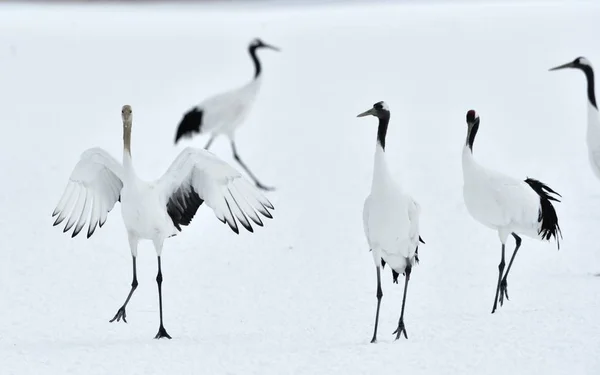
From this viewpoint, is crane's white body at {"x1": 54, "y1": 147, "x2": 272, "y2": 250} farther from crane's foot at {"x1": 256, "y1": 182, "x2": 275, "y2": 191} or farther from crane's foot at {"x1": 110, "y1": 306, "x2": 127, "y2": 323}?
crane's foot at {"x1": 256, "y1": 182, "x2": 275, "y2": 191}

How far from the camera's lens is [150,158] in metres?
10.8

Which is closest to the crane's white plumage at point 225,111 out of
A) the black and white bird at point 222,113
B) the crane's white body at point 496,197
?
the black and white bird at point 222,113

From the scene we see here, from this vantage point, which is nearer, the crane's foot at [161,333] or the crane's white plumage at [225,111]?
the crane's foot at [161,333]

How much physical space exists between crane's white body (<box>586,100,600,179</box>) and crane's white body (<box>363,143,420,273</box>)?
2.51 meters

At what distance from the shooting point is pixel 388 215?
505 cm

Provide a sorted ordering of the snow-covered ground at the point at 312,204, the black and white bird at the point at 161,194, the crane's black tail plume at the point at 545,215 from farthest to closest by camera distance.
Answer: the crane's black tail plume at the point at 545,215, the black and white bird at the point at 161,194, the snow-covered ground at the point at 312,204

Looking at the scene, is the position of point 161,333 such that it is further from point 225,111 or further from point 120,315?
point 225,111

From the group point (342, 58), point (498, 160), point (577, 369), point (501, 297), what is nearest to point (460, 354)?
point (577, 369)

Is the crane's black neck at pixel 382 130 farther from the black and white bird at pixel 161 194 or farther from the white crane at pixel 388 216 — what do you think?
the black and white bird at pixel 161 194

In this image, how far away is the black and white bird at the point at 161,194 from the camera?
5.25 m

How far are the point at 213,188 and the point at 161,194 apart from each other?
11.0 inches

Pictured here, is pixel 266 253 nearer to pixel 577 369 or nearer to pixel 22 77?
pixel 577 369

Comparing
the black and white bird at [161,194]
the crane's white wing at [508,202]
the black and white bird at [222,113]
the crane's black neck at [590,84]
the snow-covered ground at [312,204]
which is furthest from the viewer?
the black and white bird at [222,113]

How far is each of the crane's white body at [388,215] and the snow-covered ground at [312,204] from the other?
1.63 feet
